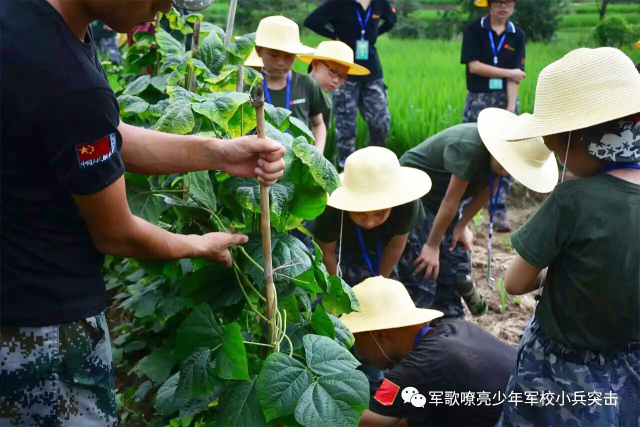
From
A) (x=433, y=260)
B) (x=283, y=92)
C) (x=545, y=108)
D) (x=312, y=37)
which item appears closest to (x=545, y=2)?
(x=312, y=37)

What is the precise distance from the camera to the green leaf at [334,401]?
1477mm

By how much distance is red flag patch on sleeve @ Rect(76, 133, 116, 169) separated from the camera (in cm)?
122

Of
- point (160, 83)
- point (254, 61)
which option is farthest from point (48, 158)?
point (254, 61)

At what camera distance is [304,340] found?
1.58 m

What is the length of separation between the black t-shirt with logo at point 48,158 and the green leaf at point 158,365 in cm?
112

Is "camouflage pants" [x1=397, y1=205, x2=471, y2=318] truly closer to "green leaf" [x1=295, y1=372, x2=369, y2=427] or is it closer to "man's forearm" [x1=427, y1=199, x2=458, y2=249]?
"man's forearm" [x1=427, y1=199, x2=458, y2=249]

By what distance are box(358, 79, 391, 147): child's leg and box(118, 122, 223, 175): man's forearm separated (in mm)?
3737

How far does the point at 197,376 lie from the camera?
62.6 inches

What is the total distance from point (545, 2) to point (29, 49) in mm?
6223

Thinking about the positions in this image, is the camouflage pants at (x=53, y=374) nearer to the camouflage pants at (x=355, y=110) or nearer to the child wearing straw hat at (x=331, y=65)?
the child wearing straw hat at (x=331, y=65)

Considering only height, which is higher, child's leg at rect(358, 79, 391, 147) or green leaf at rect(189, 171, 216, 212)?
green leaf at rect(189, 171, 216, 212)

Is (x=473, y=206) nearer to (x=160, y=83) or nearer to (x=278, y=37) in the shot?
(x=278, y=37)

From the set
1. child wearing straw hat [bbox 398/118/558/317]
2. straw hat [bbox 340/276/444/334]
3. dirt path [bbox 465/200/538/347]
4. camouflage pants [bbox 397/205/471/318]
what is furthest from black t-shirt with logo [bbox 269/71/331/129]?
straw hat [bbox 340/276/444/334]

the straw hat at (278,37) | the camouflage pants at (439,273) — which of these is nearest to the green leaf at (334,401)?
the camouflage pants at (439,273)
